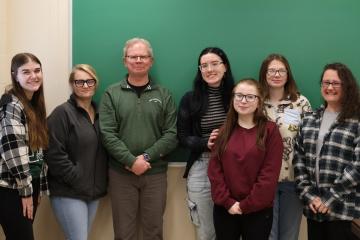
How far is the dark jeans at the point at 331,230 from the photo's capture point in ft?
6.89

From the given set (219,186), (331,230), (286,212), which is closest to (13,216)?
(219,186)

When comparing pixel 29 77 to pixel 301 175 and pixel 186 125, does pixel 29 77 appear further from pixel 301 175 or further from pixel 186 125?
pixel 301 175

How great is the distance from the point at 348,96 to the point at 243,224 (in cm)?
98

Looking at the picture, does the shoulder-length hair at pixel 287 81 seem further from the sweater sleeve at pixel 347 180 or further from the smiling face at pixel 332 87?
the sweater sleeve at pixel 347 180

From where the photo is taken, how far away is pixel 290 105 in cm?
246

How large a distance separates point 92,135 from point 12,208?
0.66 m

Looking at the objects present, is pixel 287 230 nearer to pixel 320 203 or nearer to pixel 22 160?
pixel 320 203

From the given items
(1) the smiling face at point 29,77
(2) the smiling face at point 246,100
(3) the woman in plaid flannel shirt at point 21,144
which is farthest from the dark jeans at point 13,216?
(2) the smiling face at point 246,100

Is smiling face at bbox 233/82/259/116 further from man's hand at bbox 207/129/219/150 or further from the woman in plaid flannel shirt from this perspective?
the woman in plaid flannel shirt

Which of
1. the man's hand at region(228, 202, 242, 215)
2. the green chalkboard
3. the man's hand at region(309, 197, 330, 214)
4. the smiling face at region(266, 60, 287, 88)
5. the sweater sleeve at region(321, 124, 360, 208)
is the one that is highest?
the green chalkboard

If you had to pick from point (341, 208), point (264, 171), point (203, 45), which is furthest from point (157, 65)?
point (341, 208)

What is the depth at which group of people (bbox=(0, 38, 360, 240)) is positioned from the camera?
6.88 feet

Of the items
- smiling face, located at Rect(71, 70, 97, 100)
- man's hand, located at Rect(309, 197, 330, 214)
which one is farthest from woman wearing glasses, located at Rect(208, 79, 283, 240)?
smiling face, located at Rect(71, 70, 97, 100)

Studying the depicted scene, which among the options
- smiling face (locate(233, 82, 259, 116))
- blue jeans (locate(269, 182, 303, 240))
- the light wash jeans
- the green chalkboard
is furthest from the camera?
the green chalkboard
